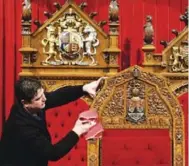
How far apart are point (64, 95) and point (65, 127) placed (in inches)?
42.1

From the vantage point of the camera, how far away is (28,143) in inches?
63.3

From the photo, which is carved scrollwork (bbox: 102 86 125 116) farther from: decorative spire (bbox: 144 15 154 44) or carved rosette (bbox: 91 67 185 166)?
decorative spire (bbox: 144 15 154 44)

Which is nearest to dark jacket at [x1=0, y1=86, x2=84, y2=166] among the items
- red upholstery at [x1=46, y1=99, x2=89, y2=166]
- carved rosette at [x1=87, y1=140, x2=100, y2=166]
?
carved rosette at [x1=87, y1=140, x2=100, y2=166]

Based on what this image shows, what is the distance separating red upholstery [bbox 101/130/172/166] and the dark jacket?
99cm

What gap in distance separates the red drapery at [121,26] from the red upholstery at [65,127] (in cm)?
55

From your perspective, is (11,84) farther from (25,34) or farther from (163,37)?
(163,37)

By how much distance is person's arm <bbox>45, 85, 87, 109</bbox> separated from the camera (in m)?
1.93

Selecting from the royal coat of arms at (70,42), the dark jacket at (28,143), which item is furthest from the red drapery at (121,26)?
the dark jacket at (28,143)

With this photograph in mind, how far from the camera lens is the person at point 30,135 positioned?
158 centimetres

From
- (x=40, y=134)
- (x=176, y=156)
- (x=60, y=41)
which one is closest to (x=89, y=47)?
(x=60, y=41)

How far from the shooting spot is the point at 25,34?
3076 mm

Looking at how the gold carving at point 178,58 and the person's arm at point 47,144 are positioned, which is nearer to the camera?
the person's arm at point 47,144

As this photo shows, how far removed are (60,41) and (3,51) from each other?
1.79ft

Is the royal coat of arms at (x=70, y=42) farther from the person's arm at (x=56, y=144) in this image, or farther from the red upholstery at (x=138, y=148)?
the person's arm at (x=56, y=144)
